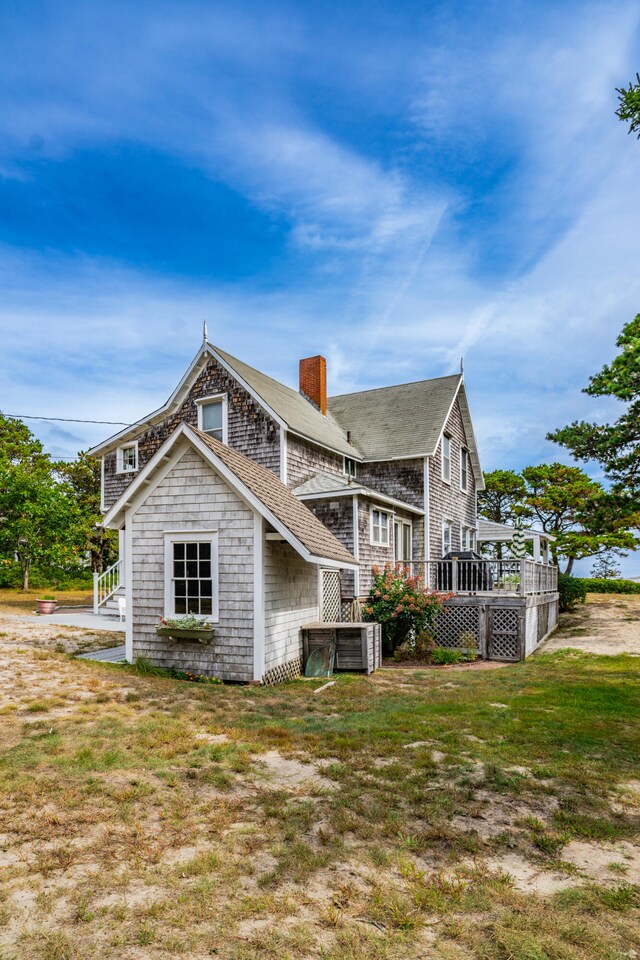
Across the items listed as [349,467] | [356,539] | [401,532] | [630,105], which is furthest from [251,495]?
Result: [349,467]

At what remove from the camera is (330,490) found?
1608cm

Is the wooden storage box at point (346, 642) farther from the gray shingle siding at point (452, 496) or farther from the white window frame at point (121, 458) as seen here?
the white window frame at point (121, 458)

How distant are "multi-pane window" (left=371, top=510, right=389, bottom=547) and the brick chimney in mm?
6846

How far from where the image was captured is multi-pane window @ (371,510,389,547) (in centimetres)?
1708

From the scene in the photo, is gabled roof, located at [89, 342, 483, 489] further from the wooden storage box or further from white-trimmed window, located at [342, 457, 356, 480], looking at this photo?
the wooden storage box

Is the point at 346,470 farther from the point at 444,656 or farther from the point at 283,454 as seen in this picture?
the point at 444,656

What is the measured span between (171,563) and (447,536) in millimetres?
14245

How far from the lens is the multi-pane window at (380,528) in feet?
56.0

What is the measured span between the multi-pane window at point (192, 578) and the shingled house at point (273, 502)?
1.0 inches

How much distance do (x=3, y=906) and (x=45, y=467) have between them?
1250 inches

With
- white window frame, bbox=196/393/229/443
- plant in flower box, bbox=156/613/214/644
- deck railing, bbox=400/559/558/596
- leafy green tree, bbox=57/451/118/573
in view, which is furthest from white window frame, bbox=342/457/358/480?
plant in flower box, bbox=156/613/214/644

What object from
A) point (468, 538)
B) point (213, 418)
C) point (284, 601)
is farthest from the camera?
point (468, 538)

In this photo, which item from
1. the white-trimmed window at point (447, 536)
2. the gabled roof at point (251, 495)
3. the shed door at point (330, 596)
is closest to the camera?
the gabled roof at point (251, 495)

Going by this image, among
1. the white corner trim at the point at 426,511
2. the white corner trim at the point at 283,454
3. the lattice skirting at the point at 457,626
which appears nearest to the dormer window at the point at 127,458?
the white corner trim at the point at 283,454
